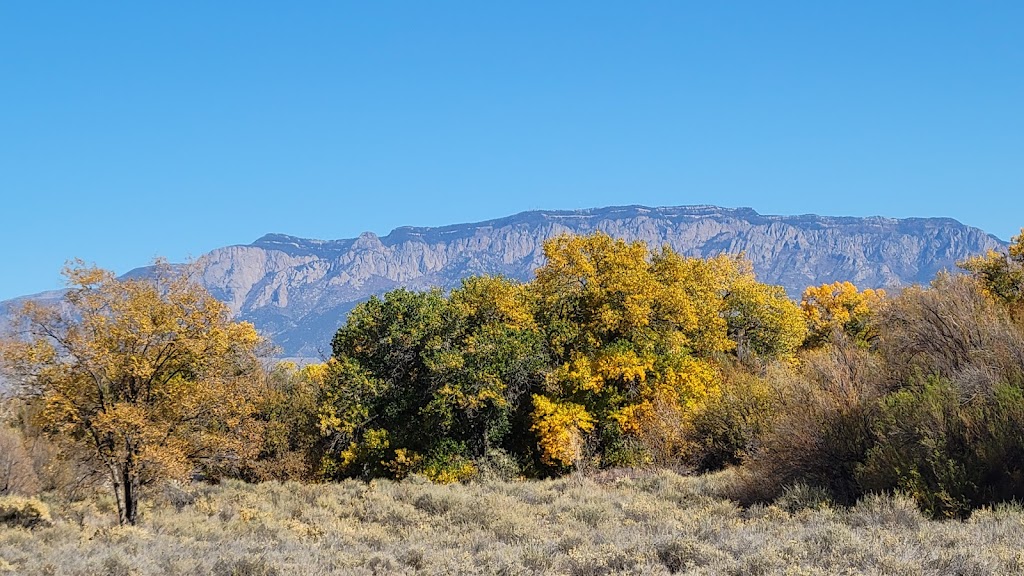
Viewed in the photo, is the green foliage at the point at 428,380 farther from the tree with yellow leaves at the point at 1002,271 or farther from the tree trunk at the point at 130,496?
the tree with yellow leaves at the point at 1002,271

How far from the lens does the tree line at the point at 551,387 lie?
15.1 meters

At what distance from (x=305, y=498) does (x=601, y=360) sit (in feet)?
40.4

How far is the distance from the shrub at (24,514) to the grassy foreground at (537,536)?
630mm

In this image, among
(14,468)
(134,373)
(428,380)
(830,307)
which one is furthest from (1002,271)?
(14,468)

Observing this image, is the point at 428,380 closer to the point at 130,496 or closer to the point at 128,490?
the point at 130,496

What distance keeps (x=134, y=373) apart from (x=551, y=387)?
15.5 meters

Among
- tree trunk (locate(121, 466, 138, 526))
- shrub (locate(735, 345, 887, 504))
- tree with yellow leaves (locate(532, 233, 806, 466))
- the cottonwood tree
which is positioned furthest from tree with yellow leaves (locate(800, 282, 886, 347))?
tree trunk (locate(121, 466, 138, 526))

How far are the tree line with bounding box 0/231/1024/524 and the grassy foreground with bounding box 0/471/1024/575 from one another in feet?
5.10

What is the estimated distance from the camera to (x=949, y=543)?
32.3ft

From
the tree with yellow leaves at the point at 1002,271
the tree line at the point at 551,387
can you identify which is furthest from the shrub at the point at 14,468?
the tree with yellow leaves at the point at 1002,271

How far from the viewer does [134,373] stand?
19.9m

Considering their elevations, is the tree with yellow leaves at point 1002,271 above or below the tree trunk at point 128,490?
above

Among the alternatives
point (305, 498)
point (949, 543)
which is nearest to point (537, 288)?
point (305, 498)

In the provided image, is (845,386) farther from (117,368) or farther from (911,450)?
(117,368)
